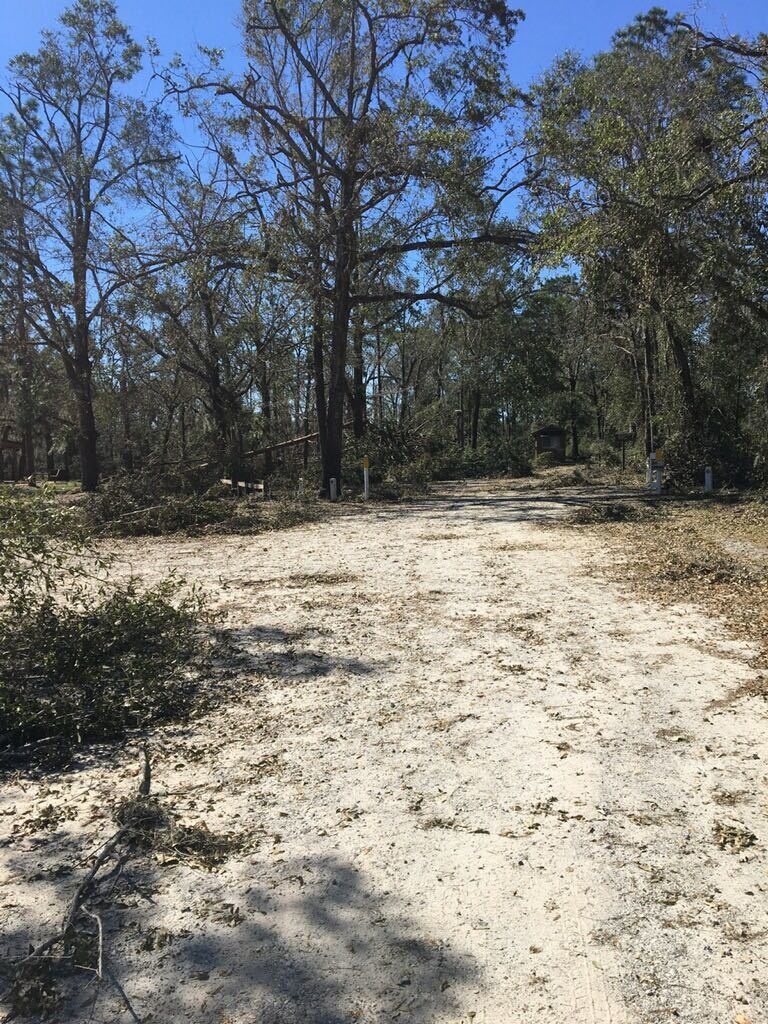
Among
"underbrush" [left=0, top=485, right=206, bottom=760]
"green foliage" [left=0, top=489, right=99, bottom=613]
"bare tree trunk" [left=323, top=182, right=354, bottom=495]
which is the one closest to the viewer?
"underbrush" [left=0, top=485, right=206, bottom=760]

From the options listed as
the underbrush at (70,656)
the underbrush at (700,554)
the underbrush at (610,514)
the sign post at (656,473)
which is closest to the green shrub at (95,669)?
the underbrush at (70,656)

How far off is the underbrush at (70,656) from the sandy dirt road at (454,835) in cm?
→ 44

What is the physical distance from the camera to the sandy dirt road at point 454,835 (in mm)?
2463

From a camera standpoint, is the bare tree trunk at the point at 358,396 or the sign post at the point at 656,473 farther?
the bare tree trunk at the point at 358,396

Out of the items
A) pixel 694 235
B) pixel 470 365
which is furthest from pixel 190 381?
pixel 694 235

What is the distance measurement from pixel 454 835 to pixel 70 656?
11.1 ft

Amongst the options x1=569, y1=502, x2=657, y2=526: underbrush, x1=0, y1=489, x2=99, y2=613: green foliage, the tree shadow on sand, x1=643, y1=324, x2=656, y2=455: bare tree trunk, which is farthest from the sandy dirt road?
x1=643, y1=324, x2=656, y2=455: bare tree trunk

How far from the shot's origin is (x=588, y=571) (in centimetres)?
967

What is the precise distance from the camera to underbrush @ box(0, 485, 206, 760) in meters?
4.62

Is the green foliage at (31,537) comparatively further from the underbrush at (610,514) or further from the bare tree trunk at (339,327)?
the bare tree trunk at (339,327)

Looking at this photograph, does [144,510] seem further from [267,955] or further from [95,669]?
[267,955]

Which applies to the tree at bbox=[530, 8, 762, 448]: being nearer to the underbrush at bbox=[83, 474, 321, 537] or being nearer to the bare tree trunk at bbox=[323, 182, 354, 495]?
the bare tree trunk at bbox=[323, 182, 354, 495]

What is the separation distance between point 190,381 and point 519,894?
3014cm

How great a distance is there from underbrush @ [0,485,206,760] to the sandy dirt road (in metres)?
0.44
